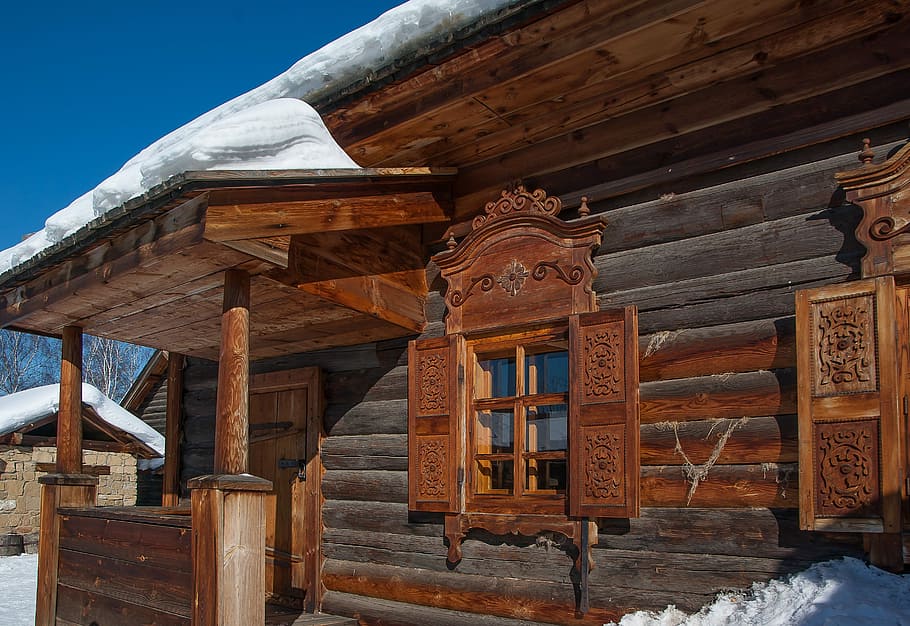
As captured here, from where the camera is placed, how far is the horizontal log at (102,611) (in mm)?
4824

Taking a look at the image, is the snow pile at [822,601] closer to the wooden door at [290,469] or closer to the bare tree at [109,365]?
the wooden door at [290,469]

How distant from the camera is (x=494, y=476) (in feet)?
17.6

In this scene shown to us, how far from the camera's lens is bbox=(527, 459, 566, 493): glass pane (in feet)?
16.5

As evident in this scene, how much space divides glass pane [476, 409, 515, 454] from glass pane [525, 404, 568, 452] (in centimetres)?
14

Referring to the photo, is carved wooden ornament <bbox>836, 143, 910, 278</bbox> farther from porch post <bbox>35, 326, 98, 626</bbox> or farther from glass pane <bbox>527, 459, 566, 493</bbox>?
porch post <bbox>35, 326, 98, 626</bbox>

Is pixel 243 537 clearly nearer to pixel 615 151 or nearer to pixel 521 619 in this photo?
pixel 521 619

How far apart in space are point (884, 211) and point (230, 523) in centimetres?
365

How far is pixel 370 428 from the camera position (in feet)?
20.4

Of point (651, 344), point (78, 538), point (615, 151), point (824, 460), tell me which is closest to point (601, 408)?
point (651, 344)

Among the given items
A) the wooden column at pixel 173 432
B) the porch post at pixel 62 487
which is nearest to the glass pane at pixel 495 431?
the porch post at pixel 62 487

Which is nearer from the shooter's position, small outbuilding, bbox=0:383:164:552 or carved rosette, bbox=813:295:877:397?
carved rosette, bbox=813:295:877:397

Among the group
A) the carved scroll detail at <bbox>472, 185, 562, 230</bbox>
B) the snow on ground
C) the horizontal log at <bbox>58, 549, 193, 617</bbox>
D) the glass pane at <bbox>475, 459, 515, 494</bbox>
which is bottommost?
the snow on ground

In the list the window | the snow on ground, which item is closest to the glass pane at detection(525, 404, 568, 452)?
the window

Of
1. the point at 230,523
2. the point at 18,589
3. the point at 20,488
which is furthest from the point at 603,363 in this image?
the point at 20,488
